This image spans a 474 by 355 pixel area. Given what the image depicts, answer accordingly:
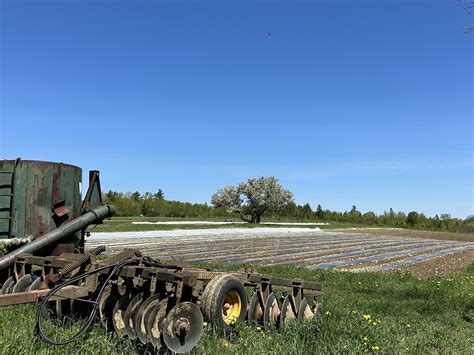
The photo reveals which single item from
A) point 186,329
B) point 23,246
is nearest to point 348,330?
point 186,329

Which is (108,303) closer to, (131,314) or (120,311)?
(120,311)

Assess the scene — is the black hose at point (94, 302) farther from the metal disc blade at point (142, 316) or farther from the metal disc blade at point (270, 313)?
the metal disc blade at point (270, 313)

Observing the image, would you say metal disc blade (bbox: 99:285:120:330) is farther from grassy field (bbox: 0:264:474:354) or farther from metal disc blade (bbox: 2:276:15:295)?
metal disc blade (bbox: 2:276:15:295)

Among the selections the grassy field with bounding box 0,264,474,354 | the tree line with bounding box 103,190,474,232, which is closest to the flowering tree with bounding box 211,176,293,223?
the tree line with bounding box 103,190,474,232

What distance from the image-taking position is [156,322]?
193 inches

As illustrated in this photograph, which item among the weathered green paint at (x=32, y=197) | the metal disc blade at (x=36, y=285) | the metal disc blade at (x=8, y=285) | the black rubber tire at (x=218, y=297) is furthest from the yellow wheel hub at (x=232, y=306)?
the weathered green paint at (x=32, y=197)

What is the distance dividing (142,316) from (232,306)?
1.17 metres

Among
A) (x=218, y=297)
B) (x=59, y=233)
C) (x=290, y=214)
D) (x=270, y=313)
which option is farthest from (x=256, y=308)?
(x=290, y=214)

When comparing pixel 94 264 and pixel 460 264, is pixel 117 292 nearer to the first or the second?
pixel 94 264

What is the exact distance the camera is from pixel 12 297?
456cm

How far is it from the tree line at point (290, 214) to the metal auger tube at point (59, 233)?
57875mm

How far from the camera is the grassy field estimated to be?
15.5ft

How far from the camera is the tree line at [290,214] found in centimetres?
7275

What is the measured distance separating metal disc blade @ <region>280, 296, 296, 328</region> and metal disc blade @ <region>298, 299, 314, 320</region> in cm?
8
